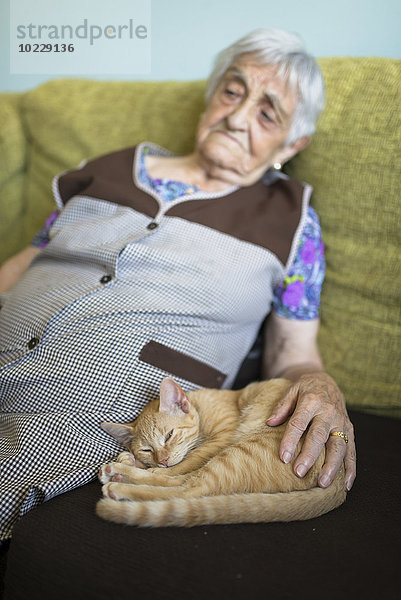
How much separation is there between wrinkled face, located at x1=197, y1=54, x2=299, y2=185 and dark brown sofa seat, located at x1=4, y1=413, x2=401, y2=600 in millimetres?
976

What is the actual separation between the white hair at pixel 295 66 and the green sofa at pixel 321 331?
0.06 metres

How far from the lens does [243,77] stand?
150cm

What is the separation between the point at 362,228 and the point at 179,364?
643 millimetres

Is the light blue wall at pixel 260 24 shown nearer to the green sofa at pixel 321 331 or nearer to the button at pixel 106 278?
the green sofa at pixel 321 331

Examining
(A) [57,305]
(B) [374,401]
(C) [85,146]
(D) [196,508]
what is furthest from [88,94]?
(D) [196,508]

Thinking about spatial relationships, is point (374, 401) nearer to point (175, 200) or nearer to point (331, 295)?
point (331, 295)

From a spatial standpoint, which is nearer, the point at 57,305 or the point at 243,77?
the point at 57,305

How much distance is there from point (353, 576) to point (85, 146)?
161 centimetres

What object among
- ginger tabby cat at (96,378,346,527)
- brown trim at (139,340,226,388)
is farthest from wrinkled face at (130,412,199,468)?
brown trim at (139,340,226,388)

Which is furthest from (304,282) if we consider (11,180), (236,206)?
(11,180)

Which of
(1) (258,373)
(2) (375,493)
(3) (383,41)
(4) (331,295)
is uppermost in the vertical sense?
(3) (383,41)

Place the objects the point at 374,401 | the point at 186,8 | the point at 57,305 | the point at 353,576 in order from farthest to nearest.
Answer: the point at 186,8 → the point at 374,401 → the point at 57,305 → the point at 353,576

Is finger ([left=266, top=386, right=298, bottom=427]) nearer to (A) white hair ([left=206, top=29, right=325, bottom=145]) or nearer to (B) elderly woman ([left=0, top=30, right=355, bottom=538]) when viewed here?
(B) elderly woman ([left=0, top=30, right=355, bottom=538])

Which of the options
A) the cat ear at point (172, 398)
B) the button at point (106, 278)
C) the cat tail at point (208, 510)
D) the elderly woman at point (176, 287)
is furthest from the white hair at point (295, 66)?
the cat tail at point (208, 510)
